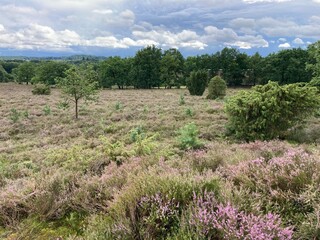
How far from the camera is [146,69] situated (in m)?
65.1

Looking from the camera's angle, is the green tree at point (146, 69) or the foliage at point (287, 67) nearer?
the foliage at point (287, 67)

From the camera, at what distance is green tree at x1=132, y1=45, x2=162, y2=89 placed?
212ft

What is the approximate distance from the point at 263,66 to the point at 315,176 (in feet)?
208

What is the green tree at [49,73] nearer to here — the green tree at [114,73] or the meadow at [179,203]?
the green tree at [114,73]

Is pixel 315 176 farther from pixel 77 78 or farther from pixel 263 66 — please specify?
pixel 263 66

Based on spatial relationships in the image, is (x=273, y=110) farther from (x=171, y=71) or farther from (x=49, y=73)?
(x=49, y=73)

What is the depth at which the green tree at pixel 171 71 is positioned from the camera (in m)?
63.9

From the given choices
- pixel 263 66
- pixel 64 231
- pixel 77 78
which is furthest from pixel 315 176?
pixel 263 66

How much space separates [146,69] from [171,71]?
620 centimetres

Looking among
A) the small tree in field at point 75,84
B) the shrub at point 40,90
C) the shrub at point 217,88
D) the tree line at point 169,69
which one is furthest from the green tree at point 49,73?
the small tree in field at point 75,84

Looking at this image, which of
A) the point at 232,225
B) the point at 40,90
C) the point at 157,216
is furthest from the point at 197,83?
the point at 232,225

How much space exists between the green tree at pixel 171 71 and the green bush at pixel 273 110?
54.8 m

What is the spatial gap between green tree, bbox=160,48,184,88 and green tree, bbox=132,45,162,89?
1649 millimetres

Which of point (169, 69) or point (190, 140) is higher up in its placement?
point (169, 69)
